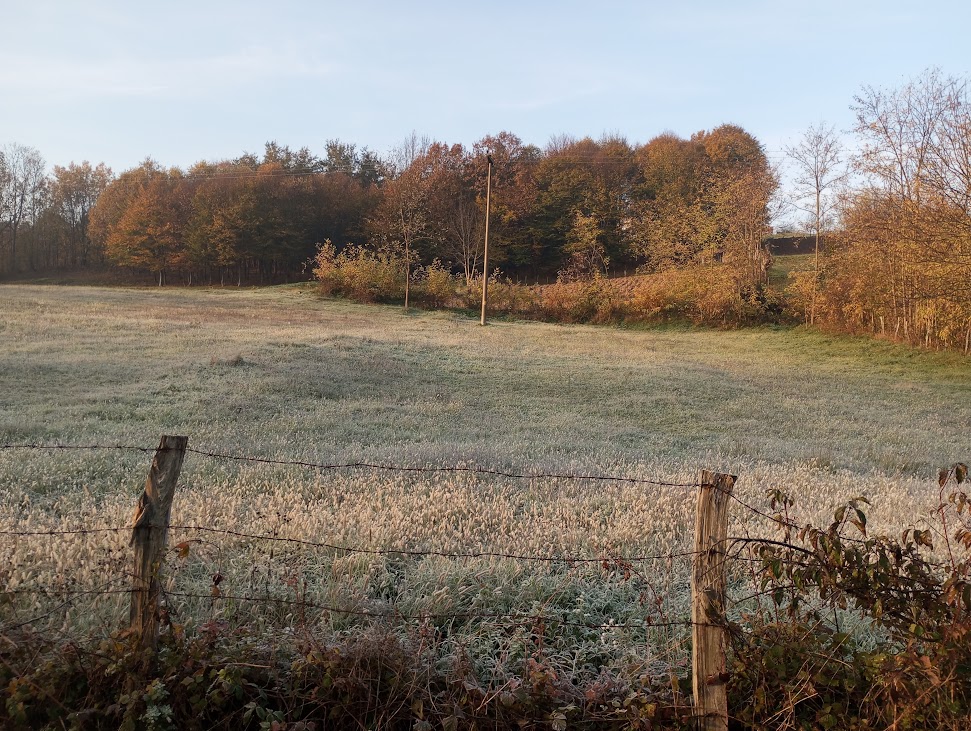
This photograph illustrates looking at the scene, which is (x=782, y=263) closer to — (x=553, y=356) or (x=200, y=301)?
(x=553, y=356)

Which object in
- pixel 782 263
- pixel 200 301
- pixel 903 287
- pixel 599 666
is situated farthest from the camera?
pixel 782 263

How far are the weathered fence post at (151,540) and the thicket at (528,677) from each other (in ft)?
0.37

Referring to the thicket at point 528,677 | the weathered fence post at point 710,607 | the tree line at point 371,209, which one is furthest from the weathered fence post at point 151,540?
the tree line at point 371,209

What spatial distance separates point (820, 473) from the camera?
823cm

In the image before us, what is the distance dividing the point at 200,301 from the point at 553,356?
77.9ft

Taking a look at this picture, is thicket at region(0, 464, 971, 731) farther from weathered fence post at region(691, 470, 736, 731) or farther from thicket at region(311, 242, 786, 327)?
thicket at region(311, 242, 786, 327)

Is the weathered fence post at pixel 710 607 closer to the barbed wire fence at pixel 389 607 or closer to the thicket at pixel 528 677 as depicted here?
the barbed wire fence at pixel 389 607

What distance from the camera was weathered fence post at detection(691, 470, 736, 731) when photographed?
2.85 m

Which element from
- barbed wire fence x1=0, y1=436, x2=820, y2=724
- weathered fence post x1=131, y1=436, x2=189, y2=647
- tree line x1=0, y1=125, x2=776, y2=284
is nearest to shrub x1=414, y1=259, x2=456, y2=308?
tree line x1=0, y1=125, x2=776, y2=284

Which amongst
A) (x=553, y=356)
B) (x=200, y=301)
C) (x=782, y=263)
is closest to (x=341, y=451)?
(x=553, y=356)

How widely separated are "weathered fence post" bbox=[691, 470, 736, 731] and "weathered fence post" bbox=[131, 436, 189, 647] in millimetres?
2499

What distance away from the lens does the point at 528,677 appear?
314 centimetres

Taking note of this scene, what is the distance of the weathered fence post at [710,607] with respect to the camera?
9.36 feet

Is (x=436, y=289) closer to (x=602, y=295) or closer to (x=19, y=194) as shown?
(x=602, y=295)
